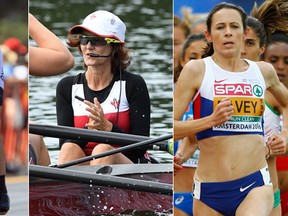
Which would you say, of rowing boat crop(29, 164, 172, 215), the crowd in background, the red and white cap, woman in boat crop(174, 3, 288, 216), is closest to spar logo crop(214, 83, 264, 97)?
woman in boat crop(174, 3, 288, 216)

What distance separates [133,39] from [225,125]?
777 millimetres

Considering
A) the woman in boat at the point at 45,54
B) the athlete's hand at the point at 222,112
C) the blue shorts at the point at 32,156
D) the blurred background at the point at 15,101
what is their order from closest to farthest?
the athlete's hand at the point at 222,112, the woman in boat at the point at 45,54, the blue shorts at the point at 32,156, the blurred background at the point at 15,101

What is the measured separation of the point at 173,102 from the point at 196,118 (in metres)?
0.15

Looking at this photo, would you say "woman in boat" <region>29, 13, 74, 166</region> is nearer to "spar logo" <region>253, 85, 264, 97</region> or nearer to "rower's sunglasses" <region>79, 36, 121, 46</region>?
"rower's sunglasses" <region>79, 36, 121, 46</region>

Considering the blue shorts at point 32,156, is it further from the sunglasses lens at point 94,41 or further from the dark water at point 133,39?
the sunglasses lens at point 94,41

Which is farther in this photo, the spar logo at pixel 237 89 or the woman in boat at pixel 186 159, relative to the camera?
the woman in boat at pixel 186 159

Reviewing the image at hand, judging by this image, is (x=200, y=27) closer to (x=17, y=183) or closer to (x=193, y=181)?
(x=193, y=181)

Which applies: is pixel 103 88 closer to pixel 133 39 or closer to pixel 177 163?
pixel 133 39

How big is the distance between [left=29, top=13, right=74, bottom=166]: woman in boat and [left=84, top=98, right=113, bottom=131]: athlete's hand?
0.25 metres

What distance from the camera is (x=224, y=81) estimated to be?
16.3 ft

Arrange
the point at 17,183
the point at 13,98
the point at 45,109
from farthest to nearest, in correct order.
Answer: the point at 17,183
the point at 13,98
the point at 45,109

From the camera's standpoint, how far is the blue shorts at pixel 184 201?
203 inches

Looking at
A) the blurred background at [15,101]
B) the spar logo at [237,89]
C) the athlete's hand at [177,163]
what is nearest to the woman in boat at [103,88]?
the athlete's hand at [177,163]

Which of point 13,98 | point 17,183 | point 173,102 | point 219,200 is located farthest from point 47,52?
point 17,183
